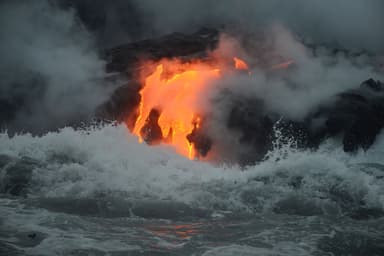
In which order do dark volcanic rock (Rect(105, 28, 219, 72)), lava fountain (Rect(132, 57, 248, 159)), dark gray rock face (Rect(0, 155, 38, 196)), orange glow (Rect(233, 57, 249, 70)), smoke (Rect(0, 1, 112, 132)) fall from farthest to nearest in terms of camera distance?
orange glow (Rect(233, 57, 249, 70))
dark volcanic rock (Rect(105, 28, 219, 72))
lava fountain (Rect(132, 57, 248, 159))
smoke (Rect(0, 1, 112, 132))
dark gray rock face (Rect(0, 155, 38, 196))

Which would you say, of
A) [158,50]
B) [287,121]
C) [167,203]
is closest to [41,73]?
[158,50]

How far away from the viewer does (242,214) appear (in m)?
8.81

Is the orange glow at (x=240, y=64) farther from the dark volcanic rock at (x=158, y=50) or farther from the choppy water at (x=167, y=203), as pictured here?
the choppy water at (x=167, y=203)

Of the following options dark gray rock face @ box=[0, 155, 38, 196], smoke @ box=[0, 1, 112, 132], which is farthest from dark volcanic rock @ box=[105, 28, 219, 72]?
dark gray rock face @ box=[0, 155, 38, 196]

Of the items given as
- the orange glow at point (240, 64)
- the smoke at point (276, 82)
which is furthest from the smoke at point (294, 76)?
the orange glow at point (240, 64)

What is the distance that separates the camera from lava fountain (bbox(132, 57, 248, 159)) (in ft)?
50.2

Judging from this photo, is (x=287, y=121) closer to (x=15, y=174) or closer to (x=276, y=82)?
(x=276, y=82)

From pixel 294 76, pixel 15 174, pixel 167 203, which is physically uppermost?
pixel 294 76

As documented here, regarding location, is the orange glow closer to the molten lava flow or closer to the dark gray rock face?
the molten lava flow

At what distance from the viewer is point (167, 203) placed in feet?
29.9

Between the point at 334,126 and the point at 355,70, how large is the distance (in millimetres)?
4120

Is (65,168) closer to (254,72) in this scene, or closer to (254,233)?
(254,233)

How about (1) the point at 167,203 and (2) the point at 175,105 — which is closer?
(1) the point at 167,203

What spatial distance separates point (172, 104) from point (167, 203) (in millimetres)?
6978
